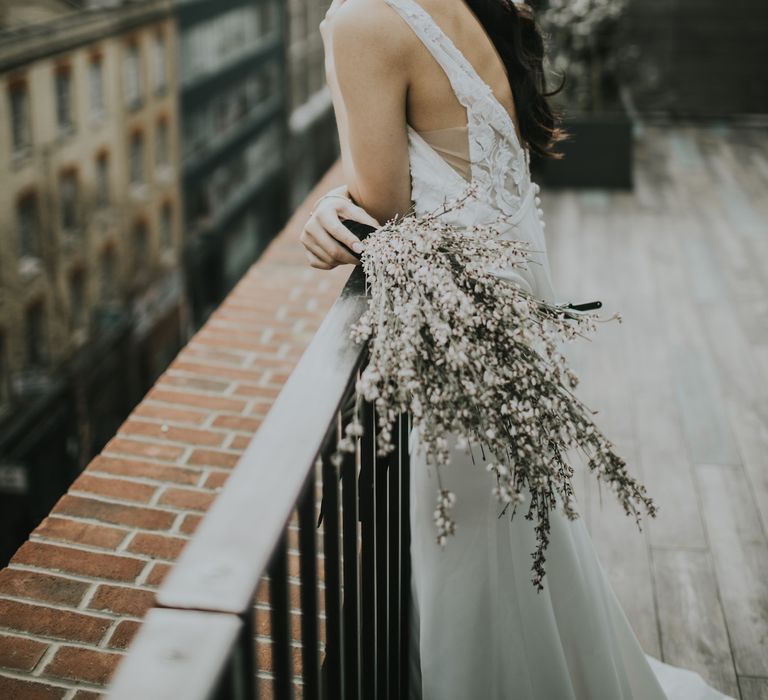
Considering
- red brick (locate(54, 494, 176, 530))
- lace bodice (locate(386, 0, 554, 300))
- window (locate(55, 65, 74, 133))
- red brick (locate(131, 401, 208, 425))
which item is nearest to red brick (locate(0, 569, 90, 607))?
red brick (locate(54, 494, 176, 530))

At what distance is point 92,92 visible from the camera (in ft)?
137

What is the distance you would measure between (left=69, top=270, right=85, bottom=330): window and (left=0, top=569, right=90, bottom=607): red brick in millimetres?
39080

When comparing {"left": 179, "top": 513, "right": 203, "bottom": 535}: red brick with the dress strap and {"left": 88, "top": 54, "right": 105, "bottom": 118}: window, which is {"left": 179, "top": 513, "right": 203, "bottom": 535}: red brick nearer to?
the dress strap

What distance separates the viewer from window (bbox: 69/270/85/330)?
3934 cm

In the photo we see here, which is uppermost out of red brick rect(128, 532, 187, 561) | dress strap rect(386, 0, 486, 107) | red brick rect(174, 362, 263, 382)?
dress strap rect(386, 0, 486, 107)

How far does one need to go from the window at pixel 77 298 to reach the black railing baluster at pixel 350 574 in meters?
40.1

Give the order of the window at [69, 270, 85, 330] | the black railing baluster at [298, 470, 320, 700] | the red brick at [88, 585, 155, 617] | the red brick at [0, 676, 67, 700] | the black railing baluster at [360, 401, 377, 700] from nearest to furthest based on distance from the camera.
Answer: the black railing baluster at [298, 470, 320, 700] < the black railing baluster at [360, 401, 377, 700] < the red brick at [0, 676, 67, 700] < the red brick at [88, 585, 155, 617] < the window at [69, 270, 85, 330]

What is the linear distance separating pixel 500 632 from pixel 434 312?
728 mm

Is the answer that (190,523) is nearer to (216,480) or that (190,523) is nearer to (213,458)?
(216,480)

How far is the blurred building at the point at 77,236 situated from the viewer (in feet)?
118

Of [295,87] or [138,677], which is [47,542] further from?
[295,87]

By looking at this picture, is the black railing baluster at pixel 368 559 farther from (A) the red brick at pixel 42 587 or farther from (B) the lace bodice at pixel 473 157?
(A) the red brick at pixel 42 587

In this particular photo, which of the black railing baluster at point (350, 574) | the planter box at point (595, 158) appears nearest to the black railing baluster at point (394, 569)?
the black railing baluster at point (350, 574)

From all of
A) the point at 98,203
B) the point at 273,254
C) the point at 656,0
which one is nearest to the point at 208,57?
the point at 98,203
